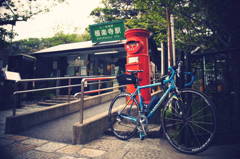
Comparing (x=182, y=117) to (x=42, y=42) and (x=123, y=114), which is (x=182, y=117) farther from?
A: (x=42, y=42)

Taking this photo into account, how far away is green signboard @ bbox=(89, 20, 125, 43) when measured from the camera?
9812mm

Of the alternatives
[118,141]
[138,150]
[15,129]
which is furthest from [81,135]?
[15,129]

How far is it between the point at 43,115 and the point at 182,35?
17.3 ft

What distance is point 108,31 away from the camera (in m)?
10.2

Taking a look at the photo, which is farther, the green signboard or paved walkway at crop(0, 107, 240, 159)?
the green signboard

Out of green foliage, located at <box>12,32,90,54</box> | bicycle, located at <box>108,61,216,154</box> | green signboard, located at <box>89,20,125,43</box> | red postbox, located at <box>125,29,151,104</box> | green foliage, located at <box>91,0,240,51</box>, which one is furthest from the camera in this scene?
green foliage, located at <box>12,32,90,54</box>

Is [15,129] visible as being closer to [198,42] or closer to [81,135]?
[81,135]

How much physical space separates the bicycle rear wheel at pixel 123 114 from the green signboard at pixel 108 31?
710cm

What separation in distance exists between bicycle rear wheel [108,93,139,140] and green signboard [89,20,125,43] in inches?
280

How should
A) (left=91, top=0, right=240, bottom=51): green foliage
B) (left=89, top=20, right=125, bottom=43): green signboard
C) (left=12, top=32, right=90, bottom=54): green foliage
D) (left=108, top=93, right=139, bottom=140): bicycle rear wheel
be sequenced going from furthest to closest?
(left=12, top=32, right=90, bottom=54): green foliage < (left=89, top=20, right=125, bottom=43): green signboard < (left=108, top=93, right=139, bottom=140): bicycle rear wheel < (left=91, top=0, right=240, bottom=51): green foliage

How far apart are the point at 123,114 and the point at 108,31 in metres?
8.09

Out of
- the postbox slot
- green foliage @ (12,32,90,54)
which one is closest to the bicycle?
the postbox slot

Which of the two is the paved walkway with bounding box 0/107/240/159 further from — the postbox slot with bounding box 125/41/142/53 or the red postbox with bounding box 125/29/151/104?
the postbox slot with bounding box 125/41/142/53

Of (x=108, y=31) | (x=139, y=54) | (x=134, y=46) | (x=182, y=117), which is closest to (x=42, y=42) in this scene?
(x=108, y=31)
